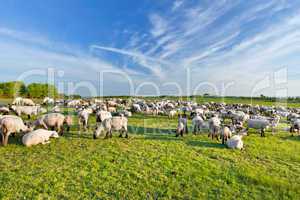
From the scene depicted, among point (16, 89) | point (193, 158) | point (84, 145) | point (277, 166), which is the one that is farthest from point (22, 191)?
point (16, 89)

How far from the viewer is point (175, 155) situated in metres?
9.60

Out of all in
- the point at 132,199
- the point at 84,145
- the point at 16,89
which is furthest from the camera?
the point at 16,89

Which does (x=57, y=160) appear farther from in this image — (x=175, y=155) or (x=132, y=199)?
(x=175, y=155)

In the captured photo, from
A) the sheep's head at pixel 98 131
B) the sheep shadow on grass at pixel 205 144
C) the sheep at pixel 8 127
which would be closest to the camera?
the sheep at pixel 8 127

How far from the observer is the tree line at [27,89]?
7375 centimetres

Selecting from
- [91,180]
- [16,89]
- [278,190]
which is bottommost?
[278,190]

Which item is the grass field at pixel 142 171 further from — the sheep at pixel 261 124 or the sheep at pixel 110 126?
the sheep at pixel 261 124

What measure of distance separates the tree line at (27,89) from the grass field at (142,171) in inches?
2848

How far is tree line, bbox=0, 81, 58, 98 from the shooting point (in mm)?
73750

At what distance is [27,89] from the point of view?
7762cm

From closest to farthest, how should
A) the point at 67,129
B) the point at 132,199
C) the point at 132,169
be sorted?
the point at 132,199 < the point at 132,169 < the point at 67,129

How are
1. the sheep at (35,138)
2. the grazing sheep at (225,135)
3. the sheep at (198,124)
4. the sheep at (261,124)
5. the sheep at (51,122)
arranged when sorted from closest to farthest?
the sheep at (35,138), the grazing sheep at (225,135), the sheep at (51,122), the sheep at (198,124), the sheep at (261,124)


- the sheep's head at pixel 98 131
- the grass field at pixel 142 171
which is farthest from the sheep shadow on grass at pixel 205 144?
the sheep's head at pixel 98 131

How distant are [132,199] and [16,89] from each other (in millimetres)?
84570
